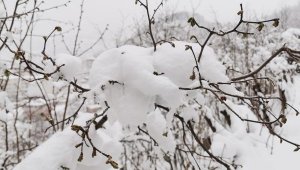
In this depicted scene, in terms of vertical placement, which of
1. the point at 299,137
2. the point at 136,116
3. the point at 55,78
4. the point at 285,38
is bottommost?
the point at 299,137

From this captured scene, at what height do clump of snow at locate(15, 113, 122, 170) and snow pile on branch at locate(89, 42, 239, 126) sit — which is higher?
snow pile on branch at locate(89, 42, 239, 126)

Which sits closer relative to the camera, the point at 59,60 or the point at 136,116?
the point at 136,116

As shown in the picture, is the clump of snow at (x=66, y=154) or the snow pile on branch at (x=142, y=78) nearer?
the snow pile on branch at (x=142, y=78)

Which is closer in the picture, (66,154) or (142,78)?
(142,78)

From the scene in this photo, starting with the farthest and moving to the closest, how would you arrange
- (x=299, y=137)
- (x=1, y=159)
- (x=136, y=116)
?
(x=299, y=137), (x=1, y=159), (x=136, y=116)

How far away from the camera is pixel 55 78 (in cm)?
139

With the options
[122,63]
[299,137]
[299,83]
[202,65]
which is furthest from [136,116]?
[299,83]

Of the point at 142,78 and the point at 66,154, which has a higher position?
the point at 142,78

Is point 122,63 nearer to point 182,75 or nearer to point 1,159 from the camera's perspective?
point 182,75

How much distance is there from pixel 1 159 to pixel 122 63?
3.30 m

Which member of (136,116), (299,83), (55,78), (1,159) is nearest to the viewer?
(136,116)

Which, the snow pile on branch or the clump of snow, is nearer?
the snow pile on branch

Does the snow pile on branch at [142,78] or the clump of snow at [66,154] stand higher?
the snow pile on branch at [142,78]

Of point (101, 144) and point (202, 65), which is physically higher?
point (202, 65)
